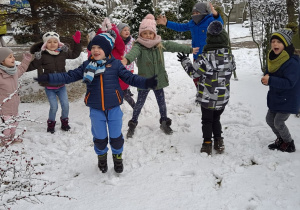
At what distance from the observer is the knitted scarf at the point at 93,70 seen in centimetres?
318

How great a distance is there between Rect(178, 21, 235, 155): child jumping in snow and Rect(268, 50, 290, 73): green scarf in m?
0.50

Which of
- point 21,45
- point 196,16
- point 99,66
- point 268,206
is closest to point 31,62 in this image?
point 99,66

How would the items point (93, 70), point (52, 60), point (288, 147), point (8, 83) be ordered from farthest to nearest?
point (52, 60), point (8, 83), point (288, 147), point (93, 70)

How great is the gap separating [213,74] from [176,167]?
1.45 metres

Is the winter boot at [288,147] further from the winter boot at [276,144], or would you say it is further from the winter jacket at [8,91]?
the winter jacket at [8,91]

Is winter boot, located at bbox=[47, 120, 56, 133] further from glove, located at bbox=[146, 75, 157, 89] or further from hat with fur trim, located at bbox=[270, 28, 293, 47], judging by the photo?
hat with fur trim, located at bbox=[270, 28, 293, 47]

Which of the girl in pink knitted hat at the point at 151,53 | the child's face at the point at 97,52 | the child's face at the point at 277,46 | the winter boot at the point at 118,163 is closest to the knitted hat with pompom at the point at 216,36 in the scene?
the child's face at the point at 277,46

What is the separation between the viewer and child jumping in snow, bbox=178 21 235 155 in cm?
358

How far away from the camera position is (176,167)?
3.71 meters

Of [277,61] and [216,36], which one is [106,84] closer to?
[216,36]

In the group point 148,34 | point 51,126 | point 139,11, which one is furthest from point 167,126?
point 139,11

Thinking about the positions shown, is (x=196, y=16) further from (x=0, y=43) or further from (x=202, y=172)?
(x=0, y=43)

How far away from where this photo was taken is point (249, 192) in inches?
119

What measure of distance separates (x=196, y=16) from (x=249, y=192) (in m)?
3.36
